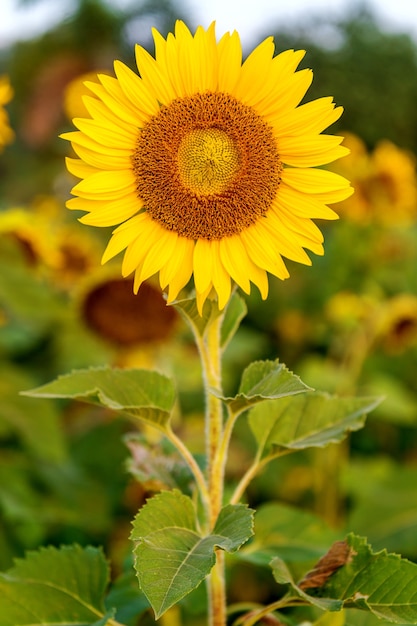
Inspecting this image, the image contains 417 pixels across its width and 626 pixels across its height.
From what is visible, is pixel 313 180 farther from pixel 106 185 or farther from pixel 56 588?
pixel 56 588

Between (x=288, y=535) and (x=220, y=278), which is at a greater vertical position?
(x=220, y=278)

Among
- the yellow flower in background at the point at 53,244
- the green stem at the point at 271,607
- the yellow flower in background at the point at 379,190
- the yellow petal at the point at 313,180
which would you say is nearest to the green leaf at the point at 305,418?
the green stem at the point at 271,607

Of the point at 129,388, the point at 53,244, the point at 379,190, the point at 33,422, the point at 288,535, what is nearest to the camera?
the point at 129,388

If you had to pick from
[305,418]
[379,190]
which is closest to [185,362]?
[379,190]

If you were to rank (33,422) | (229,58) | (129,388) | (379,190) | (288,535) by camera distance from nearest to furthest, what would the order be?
(229,58)
(129,388)
(288,535)
(33,422)
(379,190)

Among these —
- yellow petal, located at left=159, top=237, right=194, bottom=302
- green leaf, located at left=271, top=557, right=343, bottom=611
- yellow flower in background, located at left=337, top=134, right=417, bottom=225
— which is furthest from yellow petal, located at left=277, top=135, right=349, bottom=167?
yellow flower in background, located at left=337, top=134, right=417, bottom=225

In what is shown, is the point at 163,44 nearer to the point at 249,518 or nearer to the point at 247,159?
the point at 247,159
